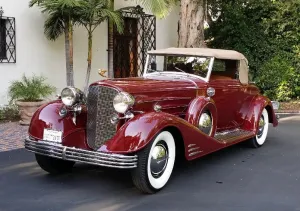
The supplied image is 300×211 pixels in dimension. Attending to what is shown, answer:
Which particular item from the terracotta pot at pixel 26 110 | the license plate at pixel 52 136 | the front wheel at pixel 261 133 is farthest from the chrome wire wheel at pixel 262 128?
the terracotta pot at pixel 26 110

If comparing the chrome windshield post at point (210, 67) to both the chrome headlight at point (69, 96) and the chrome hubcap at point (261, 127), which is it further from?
the chrome headlight at point (69, 96)

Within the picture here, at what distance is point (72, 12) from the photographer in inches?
383

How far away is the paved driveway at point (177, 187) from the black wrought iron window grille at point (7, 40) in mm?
4060

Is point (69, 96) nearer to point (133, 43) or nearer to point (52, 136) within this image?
point (52, 136)

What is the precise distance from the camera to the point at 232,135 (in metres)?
6.42

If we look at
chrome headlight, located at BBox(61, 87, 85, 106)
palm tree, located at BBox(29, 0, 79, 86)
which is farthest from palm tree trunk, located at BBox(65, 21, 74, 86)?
chrome headlight, located at BBox(61, 87, 85, 106)

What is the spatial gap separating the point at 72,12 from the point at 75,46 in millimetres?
2030

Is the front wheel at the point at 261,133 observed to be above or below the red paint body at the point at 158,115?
below

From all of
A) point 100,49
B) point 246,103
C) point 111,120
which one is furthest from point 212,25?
point 111,120

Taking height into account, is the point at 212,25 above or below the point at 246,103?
above

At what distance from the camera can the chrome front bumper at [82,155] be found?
4352 millimetres

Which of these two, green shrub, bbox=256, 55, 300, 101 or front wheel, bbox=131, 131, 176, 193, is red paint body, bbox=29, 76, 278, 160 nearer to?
front wheel, bbox=131, 131, 176, 193

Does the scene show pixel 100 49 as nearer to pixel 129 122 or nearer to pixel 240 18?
pixel 240 18

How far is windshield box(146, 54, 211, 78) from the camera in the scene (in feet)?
20.4
